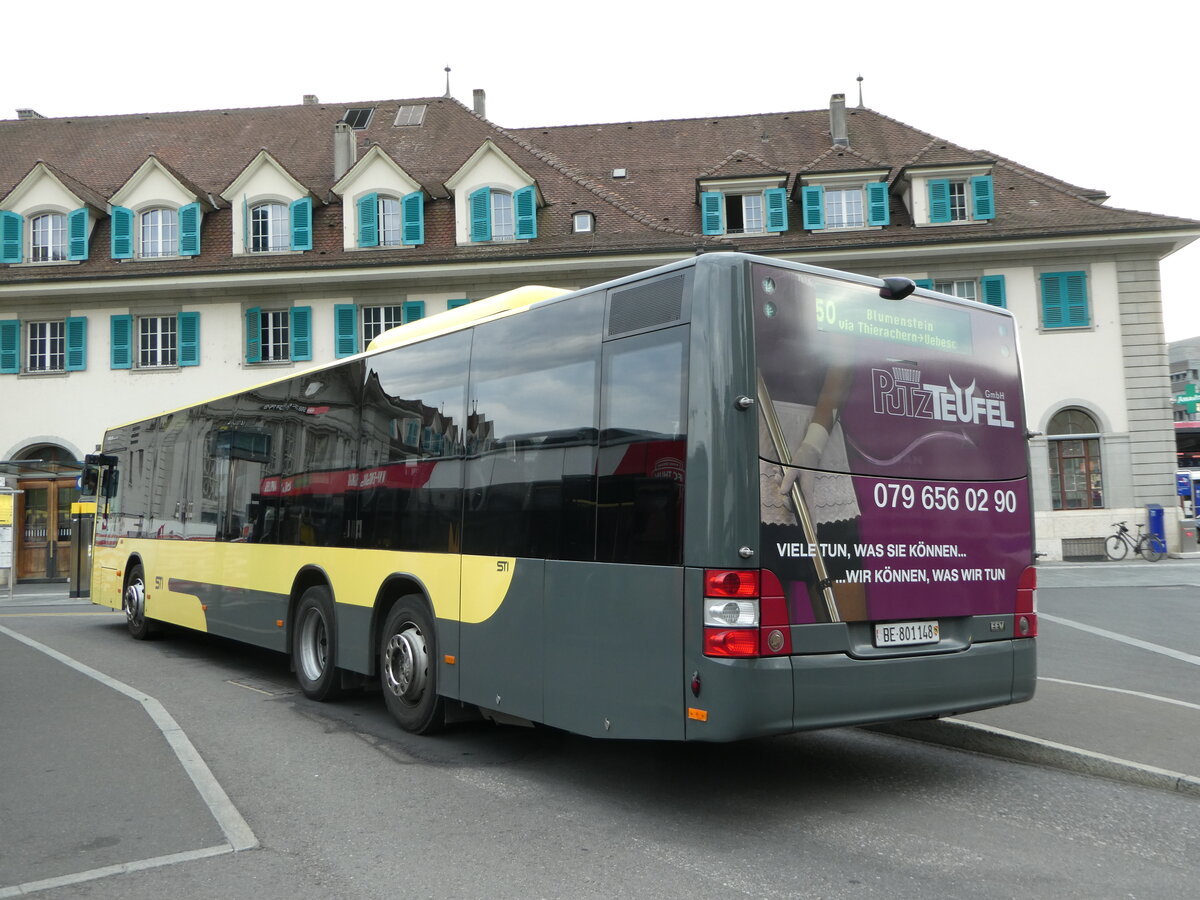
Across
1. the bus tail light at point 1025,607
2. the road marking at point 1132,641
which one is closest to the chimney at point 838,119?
the road marking at point 1132,641

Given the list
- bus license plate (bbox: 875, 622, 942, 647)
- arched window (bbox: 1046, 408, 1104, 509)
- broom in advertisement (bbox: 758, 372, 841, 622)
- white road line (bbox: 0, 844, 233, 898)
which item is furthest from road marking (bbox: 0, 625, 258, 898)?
arched window (bbox: 1046, 408, 1104, 509)

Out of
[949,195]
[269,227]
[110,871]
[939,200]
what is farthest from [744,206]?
[110,871]

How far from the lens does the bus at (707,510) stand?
530 centimetres

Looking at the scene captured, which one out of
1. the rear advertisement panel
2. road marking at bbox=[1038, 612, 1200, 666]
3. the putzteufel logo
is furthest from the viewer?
road marking at bbox=[1038, 612, 1200, 666]

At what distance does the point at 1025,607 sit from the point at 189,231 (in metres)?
28.5

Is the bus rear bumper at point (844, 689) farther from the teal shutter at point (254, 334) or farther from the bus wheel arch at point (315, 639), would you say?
the teal shutter at point (254, 334)

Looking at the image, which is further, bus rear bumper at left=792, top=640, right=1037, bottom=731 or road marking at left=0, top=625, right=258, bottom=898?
bus rear bumper at left=792, top=640, right=1037, bottom=731

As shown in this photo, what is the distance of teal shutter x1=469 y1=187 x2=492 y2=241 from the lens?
29234 millimetres

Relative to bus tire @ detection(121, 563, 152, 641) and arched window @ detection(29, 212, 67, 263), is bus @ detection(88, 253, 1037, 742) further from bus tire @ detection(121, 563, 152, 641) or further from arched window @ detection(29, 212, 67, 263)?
arched window @ detection(29, 212, 67, 263)

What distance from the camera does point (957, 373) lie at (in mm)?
6309

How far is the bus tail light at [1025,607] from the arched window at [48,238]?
101ft

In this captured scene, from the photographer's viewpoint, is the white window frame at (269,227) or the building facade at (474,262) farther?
the white window frame at (269,227)

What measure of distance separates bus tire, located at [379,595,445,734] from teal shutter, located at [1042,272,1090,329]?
24.7 m

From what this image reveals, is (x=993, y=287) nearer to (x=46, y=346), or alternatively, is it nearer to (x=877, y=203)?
(x=877, y=203)
